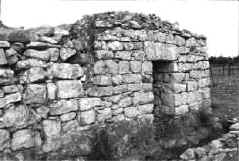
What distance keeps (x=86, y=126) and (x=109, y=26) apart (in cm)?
178

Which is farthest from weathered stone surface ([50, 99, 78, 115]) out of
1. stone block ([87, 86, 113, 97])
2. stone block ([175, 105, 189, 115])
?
stone block ([175, 105, 189, 115])

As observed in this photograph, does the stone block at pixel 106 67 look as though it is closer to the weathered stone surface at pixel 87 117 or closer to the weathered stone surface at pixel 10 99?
the weathered stone surface at pixel 87 117

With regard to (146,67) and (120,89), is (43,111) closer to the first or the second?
(120,89)

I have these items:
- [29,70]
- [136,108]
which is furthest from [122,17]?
[29,70]

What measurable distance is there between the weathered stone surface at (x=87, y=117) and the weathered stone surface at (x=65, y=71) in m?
0.61

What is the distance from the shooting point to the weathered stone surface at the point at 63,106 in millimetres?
3287

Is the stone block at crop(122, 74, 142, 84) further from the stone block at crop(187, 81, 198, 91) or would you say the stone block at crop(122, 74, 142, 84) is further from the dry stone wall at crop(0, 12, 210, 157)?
the stone block at crop(187, 81, 198, 91)

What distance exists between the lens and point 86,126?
3605 mm

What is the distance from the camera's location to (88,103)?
3641 millimetres

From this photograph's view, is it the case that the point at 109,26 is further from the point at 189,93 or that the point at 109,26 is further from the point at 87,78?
the point at 189,93

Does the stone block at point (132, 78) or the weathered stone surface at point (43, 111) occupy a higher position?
the stone block at point (132, 78)

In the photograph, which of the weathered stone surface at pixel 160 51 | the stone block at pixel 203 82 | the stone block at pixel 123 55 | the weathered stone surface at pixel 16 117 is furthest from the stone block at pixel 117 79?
the stone block at pixel 203 82

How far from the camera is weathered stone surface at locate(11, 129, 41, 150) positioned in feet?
9.87

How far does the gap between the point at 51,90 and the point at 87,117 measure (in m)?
0.75
